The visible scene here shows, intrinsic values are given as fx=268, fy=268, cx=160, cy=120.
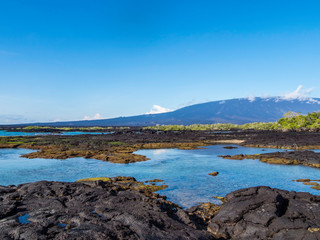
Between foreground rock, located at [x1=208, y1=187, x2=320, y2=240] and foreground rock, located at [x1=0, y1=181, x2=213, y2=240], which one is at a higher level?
foreground rock, located at [x1=0, y1=181, x2=213, y2=240]

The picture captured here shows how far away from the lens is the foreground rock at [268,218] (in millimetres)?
12120

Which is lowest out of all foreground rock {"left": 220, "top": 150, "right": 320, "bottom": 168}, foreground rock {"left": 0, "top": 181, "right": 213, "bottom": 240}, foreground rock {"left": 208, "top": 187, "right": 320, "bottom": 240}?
foreground rock {"left": 220, "top": 150, "right": 320, "bottom": 168}

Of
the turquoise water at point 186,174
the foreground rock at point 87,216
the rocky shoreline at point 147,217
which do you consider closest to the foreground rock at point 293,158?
the turquoise water at point 186,174

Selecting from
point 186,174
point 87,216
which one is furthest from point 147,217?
point 186,174

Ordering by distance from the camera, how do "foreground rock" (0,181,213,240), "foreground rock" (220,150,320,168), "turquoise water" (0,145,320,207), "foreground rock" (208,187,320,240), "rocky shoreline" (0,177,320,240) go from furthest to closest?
"foreground rock" (220,150,320,168), "turquoise water" (0,145,320,207), "foreground rock" (208,187,320,240), "rocky shoreline" (0,177,320,240), "foreground rock" (0,181,213,240)

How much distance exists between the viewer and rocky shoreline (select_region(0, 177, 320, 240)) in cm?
1123

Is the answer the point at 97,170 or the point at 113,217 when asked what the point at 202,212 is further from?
the point at 97,170

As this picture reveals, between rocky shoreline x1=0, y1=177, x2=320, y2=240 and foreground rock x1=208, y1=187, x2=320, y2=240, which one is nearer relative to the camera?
rocky shoreline x1=0, y1=177, x2=320, y2=240

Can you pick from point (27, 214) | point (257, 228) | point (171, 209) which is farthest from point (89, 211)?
point (257, 228)

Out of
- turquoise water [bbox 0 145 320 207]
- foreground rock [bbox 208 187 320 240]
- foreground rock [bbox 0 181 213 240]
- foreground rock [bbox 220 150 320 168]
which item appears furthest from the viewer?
foreground rock [bbox 220 150 320 168]

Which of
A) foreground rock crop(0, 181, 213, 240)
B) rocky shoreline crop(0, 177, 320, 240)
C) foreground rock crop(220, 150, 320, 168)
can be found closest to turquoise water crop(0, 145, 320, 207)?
foreground rock crop(220, 150, 320, 168)

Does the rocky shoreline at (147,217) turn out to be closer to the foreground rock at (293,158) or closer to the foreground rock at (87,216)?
the foreground rock at (87,216)

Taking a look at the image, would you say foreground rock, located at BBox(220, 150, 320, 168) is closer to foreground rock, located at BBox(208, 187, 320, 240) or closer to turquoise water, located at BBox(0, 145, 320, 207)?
turquoise water, located at BBox(0, 145, 320, 207)

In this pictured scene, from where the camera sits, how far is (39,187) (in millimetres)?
17625
